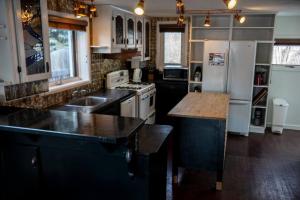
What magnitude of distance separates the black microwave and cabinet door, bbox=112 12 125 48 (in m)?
1.49

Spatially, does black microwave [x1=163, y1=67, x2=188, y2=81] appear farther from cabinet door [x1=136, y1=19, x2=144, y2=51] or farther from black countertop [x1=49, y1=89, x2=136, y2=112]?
black countertop [x1=49, y1=89, x2=136, y2=112]

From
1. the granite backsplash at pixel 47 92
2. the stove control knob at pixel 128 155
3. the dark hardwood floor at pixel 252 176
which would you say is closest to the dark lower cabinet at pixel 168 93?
the granite backsplash at pixel 47 92

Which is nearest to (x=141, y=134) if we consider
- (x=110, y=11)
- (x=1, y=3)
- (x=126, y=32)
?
(x=1, y=3)

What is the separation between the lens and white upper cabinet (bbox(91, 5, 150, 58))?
412 cm

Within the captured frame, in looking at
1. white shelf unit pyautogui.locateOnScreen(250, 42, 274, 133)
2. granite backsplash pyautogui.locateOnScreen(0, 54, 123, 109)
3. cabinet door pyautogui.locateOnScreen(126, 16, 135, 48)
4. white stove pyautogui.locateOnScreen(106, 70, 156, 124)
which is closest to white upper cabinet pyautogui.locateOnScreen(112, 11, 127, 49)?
cabinet door pyautogui.locateOnScreen(126, 16, 135, 48)

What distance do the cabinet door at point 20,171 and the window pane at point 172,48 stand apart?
14.5ft

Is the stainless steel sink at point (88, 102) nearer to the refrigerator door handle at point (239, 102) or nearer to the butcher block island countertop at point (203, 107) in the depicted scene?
the butcher block island countertop at point (203, 107)

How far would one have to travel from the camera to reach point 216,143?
3270mm

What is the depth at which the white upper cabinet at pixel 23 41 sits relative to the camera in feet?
7.72

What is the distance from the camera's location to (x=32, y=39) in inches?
102

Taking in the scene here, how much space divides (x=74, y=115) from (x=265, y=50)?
14.2ft

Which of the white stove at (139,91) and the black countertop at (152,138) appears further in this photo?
the white stove at (139,91)

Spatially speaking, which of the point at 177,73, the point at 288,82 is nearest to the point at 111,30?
the point at 177,73

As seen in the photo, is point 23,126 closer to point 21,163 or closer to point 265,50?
point 21,163
